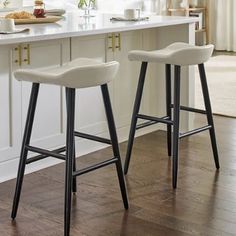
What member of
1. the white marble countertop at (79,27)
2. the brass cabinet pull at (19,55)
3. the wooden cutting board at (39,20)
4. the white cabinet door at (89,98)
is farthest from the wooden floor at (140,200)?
the wooden cutting board at (39,20)

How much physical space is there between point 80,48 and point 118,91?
555mm

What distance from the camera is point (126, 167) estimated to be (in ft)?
12.7

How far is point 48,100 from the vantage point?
3.94m

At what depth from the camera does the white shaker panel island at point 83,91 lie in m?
3.65

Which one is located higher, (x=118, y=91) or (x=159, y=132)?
(x=118, y=91)

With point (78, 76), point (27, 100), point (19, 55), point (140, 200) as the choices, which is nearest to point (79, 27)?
point (19, 55)

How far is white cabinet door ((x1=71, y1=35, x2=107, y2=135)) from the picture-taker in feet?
13.5

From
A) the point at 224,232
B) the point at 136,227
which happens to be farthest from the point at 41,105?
the point at 224,232

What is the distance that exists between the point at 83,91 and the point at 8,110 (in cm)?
69

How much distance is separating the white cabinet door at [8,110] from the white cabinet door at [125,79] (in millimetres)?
937

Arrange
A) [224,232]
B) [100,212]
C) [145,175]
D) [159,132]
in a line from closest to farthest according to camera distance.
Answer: [224,232]
[100,212]
[145,175]
[159,132]

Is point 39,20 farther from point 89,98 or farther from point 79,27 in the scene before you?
point 89,98

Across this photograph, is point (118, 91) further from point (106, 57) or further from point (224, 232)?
point (224, 232)

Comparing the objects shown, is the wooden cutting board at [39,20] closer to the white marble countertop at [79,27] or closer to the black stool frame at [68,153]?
the white marble countertop at [79,27]
